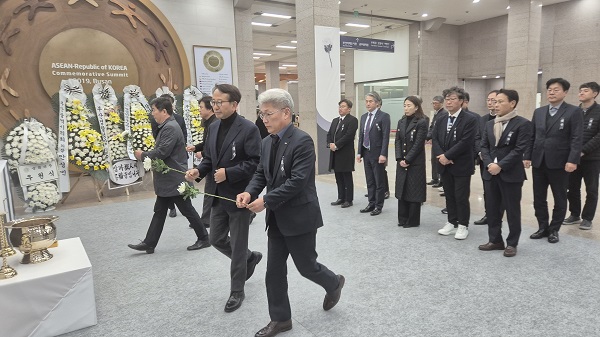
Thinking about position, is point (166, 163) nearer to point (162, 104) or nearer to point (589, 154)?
point (162, 104)

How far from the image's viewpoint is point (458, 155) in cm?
393

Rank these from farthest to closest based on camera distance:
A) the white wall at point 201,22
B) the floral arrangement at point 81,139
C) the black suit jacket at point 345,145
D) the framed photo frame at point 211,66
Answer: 1. the framed photo frame at point 211,66
2. the white wall at point 201,22
3. the floral arrangement at point 81,139
4. the black suit jacket at point 345,145

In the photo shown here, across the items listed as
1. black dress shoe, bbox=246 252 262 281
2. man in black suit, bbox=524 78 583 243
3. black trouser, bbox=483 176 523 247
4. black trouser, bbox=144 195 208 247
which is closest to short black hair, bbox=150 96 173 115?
black trouser, bbox=144 195 208 247

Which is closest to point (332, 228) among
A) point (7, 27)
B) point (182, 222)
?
point (182, 222)

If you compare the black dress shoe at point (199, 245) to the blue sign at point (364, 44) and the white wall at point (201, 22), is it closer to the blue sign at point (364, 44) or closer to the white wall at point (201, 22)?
the white wall at point (201, 22)

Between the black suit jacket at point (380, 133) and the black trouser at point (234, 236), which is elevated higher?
the black suit jacket at point (380, 133)

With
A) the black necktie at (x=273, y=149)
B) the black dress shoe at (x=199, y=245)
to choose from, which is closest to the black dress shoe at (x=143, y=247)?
the black dress shoe at (x=199, y=245)

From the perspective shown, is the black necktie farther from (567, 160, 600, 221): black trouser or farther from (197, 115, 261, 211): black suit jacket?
(567, 160, 600, 221): black trouser

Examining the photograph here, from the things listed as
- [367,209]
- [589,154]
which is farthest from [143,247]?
[589,154]

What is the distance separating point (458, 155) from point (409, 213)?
1.00 m

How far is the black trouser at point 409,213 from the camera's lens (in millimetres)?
4523

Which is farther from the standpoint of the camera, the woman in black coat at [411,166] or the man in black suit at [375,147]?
the man in black suit at [375,147]

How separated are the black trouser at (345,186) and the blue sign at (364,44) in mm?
5656

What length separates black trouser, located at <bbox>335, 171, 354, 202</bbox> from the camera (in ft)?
18.6
